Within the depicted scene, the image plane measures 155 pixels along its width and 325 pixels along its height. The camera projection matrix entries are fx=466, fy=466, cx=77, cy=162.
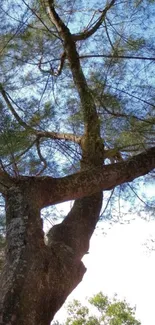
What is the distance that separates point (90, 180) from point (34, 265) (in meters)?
0.54

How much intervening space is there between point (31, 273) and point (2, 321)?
21cm

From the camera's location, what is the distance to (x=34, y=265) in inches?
67.4

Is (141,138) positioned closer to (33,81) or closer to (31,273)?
(33,81)

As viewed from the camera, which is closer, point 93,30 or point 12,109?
point 12,109

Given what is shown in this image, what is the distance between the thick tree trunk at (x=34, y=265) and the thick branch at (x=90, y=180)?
0.09 meters

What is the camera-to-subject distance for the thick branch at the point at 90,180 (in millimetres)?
1979

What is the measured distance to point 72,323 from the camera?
23.1 ft

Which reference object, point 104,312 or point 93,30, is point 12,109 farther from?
point 104,312

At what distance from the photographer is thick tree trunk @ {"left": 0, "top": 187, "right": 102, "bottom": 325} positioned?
1598mm

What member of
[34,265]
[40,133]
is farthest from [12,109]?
[34,265]

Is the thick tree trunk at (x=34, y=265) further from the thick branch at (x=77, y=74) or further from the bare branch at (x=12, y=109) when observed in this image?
the thick branch at (x=77, y=74)

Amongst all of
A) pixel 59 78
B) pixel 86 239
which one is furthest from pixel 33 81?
pixel 86 239

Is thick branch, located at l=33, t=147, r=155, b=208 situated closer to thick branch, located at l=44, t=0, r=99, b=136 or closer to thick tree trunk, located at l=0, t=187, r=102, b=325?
thick tree trunk, located at l=0, t=187, r=102, b=325

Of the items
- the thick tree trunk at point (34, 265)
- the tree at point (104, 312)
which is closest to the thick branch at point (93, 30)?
the thick tree trunk at point (34, 265)
